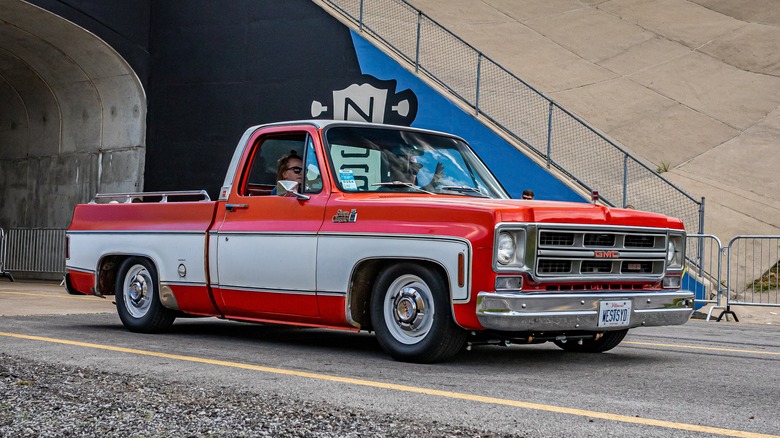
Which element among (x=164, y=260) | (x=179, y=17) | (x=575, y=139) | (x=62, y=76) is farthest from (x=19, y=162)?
(x=164, y=260)

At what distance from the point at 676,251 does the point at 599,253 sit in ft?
3.66

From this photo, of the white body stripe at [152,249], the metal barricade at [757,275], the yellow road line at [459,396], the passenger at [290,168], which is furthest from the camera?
the metal barricade at [757,275]

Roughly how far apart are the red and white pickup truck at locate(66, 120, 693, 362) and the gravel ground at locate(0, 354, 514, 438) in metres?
1.90

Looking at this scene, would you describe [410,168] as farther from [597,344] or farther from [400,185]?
[597,344]

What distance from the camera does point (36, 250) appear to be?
24312 mm

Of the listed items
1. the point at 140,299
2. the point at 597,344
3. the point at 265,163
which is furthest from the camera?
the point at 140,299

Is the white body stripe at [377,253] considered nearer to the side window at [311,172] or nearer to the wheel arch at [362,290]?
the wheel arch at [362,290]

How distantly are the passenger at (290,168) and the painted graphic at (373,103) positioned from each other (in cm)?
958

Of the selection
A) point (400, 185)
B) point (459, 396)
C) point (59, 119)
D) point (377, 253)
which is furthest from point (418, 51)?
point (459, 396)

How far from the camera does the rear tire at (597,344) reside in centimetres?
862

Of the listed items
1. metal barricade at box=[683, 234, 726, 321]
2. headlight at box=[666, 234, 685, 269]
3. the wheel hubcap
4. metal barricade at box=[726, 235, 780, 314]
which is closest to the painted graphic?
metal barricade at box=[683, 234, 726, 321]

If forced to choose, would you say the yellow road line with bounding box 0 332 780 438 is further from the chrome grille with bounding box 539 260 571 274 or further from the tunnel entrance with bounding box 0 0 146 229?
the tunnel entrance with bounding box 0 0 146 229

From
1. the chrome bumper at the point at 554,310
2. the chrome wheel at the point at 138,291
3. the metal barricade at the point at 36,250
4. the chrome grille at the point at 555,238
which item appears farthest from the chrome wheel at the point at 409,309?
the metal barricade at the point at 36,250

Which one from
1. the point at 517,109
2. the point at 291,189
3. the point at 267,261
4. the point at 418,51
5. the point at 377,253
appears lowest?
the point at 267,261
